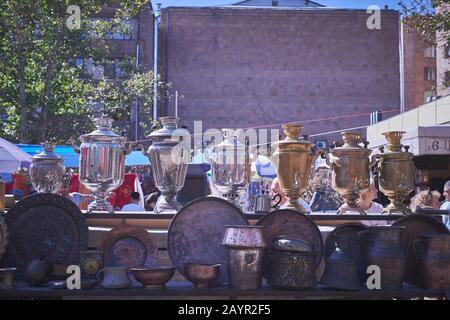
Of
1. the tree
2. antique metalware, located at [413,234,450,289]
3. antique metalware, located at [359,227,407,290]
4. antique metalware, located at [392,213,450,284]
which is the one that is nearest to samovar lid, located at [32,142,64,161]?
antique metalware, located at [359,227,407,290]

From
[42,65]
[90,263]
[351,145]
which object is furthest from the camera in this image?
[42,65]

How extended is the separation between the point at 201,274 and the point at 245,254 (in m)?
0.23

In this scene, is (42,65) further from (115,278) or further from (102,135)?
(115,278)

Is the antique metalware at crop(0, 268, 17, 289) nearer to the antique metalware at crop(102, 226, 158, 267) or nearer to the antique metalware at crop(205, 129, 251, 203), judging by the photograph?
the antique metalware at crop(102, 226, 158, 267)

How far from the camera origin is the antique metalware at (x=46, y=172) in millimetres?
3209

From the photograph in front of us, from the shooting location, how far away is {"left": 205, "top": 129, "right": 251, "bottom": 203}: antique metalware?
3076 millimetres

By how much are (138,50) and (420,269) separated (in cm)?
2125

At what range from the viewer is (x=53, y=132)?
11.9 metres

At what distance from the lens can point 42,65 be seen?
11.6m

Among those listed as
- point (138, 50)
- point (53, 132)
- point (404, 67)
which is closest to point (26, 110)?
point (53, 132)

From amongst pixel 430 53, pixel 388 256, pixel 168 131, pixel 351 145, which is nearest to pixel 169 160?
pixel 168 131

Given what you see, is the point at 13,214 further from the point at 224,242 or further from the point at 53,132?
the point at 53,132

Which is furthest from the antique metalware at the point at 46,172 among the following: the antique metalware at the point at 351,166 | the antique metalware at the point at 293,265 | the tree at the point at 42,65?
the tree at the point at 42,65
